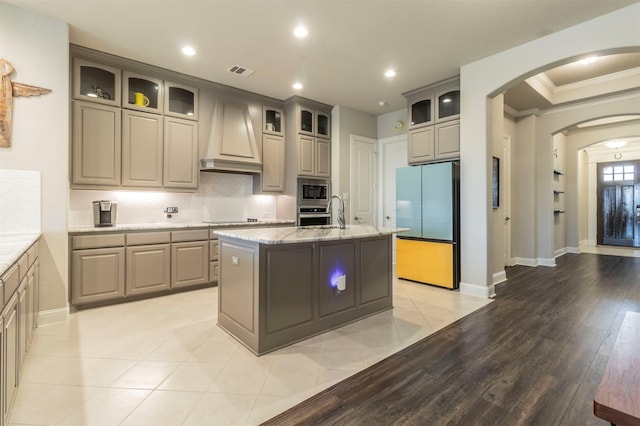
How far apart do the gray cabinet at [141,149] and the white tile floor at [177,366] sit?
167cm

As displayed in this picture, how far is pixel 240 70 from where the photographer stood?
419 cm

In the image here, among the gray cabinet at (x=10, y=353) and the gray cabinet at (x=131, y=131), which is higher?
the gray cabinet at (x=131, y=131)

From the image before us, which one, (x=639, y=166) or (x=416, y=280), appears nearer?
(x=416, y=280)

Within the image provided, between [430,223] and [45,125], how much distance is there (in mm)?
4720

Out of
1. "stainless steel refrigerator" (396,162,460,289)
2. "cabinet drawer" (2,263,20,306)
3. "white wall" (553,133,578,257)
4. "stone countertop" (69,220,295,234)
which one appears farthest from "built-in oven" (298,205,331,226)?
"white wall" (553,133,578,257)

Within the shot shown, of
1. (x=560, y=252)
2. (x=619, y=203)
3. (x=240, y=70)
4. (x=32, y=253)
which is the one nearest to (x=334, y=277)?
(x=32, y=253)

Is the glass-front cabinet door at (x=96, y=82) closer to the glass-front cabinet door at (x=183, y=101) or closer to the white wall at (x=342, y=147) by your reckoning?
the glass-front cabinet door at (x=183, y=101)

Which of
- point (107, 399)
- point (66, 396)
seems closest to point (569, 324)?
point (107, 399)

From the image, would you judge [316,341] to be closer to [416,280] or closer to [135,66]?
[416,280]

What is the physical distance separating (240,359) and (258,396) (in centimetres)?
51

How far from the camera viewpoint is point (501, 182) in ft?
17.0

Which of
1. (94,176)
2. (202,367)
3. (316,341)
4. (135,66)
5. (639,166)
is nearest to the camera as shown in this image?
(202,367)

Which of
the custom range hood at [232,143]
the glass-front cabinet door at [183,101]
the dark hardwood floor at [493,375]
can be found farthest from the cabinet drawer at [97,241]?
the dark hardwood floor at [493,375]

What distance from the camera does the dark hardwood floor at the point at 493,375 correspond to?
5.66 ft
